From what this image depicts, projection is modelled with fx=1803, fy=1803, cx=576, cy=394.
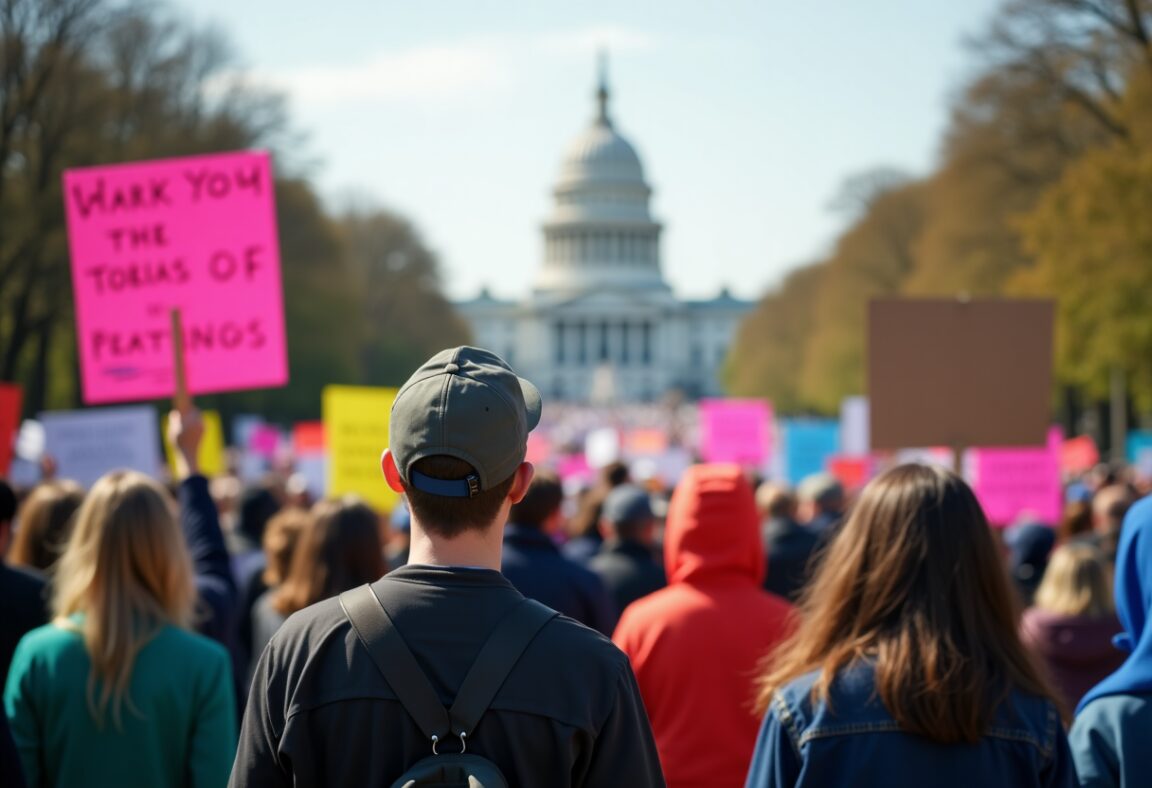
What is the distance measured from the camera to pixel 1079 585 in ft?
18.5

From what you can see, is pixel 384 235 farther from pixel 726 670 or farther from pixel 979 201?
pixel 726 670

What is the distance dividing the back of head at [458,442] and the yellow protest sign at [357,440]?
7971 millimetres

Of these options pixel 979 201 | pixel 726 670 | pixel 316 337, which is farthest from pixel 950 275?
pixel 726 670

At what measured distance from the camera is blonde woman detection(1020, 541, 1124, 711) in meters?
5.64

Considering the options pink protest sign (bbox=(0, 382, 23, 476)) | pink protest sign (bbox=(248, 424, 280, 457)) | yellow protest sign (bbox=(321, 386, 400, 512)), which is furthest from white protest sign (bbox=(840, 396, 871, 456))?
pink protest sign (bbox=(248, 424, 280, 457))

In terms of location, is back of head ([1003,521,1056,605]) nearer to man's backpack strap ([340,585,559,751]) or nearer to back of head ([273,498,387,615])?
back of head ([273,498,387,615])

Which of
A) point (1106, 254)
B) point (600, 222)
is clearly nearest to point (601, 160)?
point (600, 222)

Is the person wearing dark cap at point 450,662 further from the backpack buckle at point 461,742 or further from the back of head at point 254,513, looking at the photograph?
the back of head at point 254,513

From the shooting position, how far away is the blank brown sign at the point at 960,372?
6.86m

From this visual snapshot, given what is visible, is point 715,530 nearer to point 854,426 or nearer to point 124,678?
point 124,678

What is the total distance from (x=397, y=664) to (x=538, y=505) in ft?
9.70

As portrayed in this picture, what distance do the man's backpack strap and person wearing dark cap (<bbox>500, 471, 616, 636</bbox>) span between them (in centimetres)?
246

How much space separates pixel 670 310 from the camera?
478ft

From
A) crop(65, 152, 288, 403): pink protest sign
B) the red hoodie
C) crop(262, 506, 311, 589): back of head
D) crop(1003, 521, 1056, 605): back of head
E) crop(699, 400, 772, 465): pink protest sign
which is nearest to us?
the red hoodie
